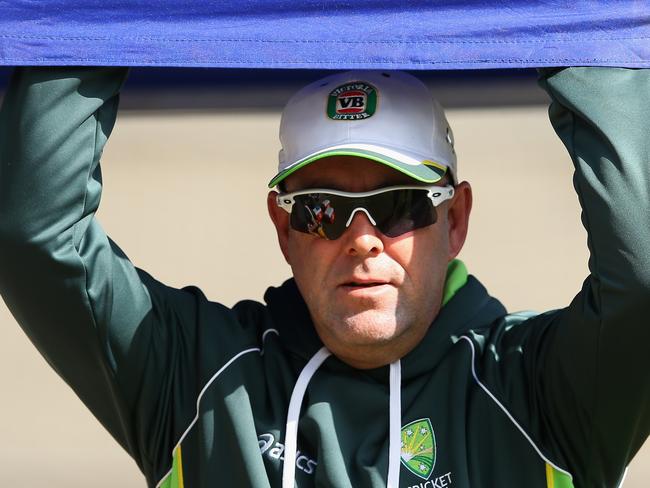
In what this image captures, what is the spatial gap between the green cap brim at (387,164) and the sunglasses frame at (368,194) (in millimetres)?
20

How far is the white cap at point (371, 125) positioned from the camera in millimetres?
2678

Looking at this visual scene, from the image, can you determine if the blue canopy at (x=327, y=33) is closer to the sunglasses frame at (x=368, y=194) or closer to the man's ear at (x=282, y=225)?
the sunglasses frame at (x=368, y=194)

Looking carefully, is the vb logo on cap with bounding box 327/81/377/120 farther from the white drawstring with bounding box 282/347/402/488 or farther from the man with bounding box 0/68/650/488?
the white drawstring with bounding box 282/347/402/488

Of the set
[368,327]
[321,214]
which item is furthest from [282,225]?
[368,327]

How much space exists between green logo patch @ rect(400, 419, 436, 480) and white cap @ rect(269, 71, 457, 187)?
1.53 ft

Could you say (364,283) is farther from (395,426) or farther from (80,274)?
(80,274)

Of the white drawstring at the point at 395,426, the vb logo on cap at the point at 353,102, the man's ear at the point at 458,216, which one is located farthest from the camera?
the man's ear at the point at 458,216

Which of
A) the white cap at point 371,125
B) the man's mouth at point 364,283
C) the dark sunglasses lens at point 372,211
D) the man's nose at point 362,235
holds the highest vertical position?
the white cap at point 371,125

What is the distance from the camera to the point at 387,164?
103 inches

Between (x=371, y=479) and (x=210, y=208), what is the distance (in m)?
4.48

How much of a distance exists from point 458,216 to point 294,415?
54 centimetres

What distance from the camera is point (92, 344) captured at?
2.60 metres

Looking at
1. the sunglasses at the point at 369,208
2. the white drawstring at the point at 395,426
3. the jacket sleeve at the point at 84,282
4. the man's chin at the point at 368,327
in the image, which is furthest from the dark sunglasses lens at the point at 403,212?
the jacket sleeve at the point at 84,282

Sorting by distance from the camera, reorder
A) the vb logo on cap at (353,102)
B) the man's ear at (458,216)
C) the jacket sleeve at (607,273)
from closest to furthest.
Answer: the jacket sleeve at (607,273) → the vb logo on cap at (353,102) → the man's ear at (458,216)
